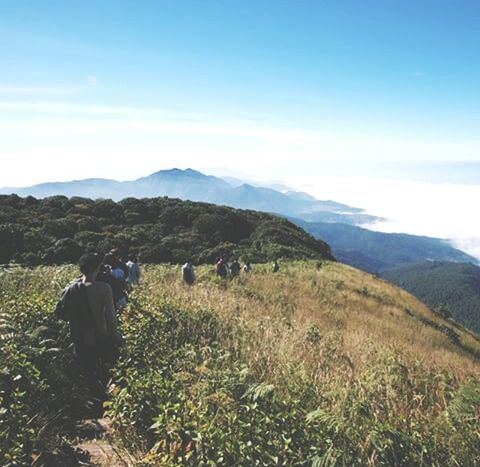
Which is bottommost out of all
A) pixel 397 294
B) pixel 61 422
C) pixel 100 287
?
pixel 397 294

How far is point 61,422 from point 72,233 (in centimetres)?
4186

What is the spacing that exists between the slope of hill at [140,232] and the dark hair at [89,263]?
2922 cm

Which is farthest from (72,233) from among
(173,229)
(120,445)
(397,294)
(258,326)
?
(120,445)

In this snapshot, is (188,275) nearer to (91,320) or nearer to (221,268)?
(221,268)

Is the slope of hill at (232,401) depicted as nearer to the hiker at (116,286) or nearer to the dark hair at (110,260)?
the hiker at (116,286)

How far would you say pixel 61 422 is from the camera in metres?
5.47

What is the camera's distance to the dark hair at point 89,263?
21.0ft

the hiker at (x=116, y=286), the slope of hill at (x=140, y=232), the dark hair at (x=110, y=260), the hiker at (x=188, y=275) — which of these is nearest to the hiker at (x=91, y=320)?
the hiker at (x=116, y=286)

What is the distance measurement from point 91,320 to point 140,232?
144 ft

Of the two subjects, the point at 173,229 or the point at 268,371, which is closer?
the point at 268,371

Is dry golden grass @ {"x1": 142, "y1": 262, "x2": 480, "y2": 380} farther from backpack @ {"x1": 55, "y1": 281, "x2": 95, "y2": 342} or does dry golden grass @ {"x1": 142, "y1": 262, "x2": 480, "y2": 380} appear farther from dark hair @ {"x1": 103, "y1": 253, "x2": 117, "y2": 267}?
backpack @ {"x1": 55, "y1": 281, "x2": 95, "y2": 342}

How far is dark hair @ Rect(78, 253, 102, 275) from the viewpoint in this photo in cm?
641

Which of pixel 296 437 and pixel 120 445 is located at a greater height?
pixel 296 437

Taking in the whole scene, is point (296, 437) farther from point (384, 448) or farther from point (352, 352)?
point (352, 352)
